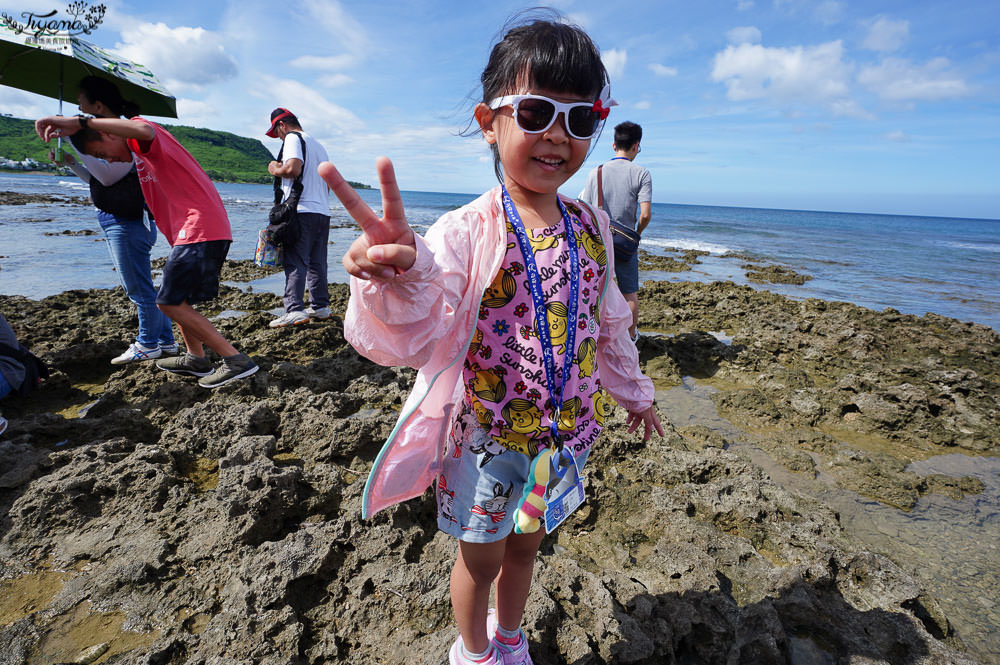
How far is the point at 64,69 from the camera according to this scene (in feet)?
13.5

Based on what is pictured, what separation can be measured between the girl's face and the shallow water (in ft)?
9.42

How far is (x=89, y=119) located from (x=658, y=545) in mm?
4328

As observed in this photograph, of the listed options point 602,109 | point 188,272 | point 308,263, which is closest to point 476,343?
point 602,109

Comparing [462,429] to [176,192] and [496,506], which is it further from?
[176,192]

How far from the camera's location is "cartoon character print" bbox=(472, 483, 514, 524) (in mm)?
1421

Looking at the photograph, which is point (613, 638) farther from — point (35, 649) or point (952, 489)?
point (952, 489)

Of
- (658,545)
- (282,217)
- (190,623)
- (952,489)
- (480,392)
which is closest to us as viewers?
(480,392)

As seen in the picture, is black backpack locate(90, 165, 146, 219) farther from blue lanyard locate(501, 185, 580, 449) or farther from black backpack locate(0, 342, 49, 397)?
blue lanyard locate(501, 185, 580, 449)

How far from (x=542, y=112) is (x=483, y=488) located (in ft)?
3.58

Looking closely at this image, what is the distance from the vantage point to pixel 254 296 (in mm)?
7301

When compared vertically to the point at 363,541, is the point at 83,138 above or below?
above

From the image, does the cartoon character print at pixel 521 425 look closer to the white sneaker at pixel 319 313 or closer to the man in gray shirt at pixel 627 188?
the man in gray shirt at pixel 627 188

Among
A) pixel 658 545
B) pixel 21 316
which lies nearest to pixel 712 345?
pixel 658 545

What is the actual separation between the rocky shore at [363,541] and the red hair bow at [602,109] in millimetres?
1853
